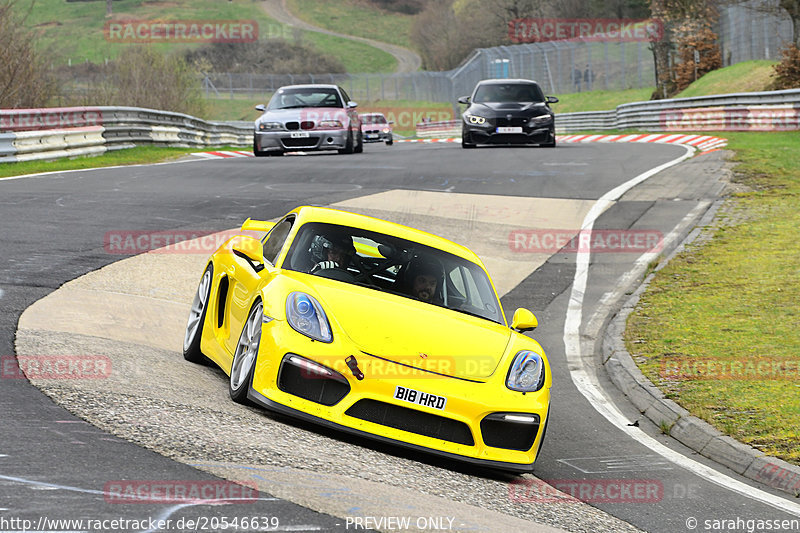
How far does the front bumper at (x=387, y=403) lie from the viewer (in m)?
6.22

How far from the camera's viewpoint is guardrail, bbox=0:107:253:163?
23188 mm

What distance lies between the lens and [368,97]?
86.9m

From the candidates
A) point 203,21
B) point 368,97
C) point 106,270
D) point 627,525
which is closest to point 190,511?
point 627,525

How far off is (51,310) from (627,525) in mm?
5189

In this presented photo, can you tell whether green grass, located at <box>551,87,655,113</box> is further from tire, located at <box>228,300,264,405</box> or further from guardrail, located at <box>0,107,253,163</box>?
tire, located at <box>228,300,264,405</box>

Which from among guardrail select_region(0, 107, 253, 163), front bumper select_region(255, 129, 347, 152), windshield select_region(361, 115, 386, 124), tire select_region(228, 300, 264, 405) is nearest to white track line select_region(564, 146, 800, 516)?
tire select_region(228, 300, 264, 405)

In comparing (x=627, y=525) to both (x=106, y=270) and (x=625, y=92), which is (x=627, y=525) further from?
(x=625, y=92)

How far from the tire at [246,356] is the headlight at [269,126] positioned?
19680mm

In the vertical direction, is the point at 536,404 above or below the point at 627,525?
above
